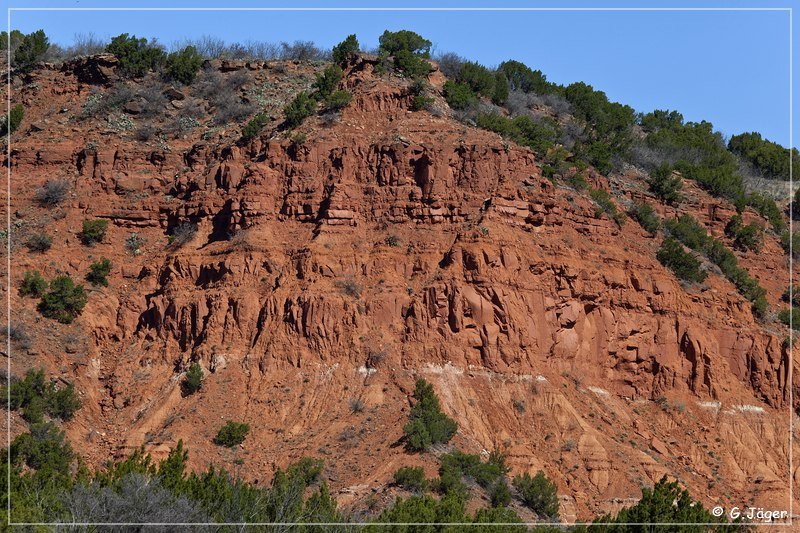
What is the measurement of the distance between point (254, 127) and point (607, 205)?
1474 centimetres

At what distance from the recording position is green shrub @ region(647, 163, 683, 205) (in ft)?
248

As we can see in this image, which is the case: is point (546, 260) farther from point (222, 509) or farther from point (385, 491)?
point (222, 509)

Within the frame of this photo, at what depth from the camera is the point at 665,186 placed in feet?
249

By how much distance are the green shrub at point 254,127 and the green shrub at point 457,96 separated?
778 centimetres

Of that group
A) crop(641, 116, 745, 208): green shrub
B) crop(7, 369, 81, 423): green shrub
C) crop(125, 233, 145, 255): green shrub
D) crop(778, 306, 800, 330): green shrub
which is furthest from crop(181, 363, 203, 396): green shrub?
crop(641, 116, 745, 208): green shrub

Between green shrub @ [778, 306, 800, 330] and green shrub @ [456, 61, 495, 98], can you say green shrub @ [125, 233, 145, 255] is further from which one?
green shrub @ [778, 306, 800, 330]

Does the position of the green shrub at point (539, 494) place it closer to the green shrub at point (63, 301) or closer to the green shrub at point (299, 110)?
the green shrub at point (63, 301)

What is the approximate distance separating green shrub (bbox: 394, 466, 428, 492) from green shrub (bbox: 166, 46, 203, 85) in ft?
103

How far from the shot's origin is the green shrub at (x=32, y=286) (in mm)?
63250

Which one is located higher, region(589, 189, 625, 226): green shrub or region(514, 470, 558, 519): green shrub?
region(589, 189, 625, 226): green shrub

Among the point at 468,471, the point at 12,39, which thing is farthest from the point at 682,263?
the point at 12,39

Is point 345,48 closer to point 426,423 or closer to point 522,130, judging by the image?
point 522,130

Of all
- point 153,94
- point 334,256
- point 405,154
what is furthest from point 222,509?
point 153,94

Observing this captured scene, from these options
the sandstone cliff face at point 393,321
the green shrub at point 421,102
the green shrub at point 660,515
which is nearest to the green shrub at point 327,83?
the sandstone cliff face at point 393,321
